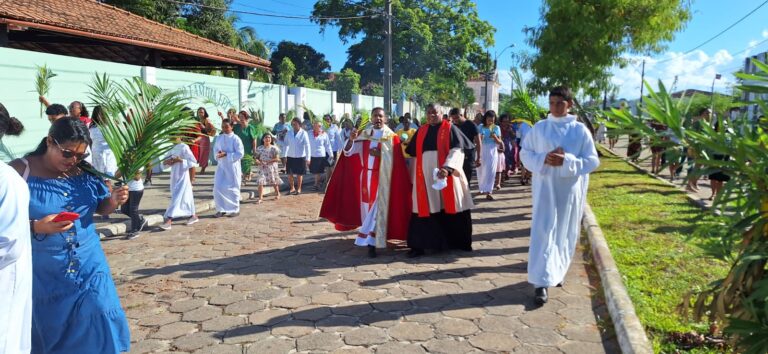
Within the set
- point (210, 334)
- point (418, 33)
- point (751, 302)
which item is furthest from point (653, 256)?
point (418, 33)

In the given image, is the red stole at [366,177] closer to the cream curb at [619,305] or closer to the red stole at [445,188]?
the red stole at [445,188]

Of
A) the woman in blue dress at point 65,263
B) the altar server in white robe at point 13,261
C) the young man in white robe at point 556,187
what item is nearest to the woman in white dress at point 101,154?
the woman in blue dress at point 65,263

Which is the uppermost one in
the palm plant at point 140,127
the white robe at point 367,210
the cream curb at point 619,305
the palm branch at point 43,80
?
the palm branch at point 43,80

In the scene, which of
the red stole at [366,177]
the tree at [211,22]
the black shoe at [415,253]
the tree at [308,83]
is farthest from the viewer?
Result: the tree at [308,83]

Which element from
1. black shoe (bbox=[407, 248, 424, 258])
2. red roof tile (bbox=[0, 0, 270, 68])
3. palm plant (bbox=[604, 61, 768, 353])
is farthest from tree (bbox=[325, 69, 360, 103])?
palm plant (bbox=[604, 61, 768, 353])

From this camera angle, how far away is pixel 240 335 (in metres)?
4.33

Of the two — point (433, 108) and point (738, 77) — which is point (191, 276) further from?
point (738, 77)

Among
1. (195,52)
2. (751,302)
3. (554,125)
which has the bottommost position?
(751,302)

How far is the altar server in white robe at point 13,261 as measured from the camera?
2.16 m

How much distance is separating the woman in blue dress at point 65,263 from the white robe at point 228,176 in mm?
6421

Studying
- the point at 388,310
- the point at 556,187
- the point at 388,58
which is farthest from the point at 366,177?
the point at 388,58

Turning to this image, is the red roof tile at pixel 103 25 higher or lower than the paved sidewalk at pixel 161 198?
higher

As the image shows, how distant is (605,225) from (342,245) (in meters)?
3.83

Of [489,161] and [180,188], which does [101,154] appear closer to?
[180,188]
